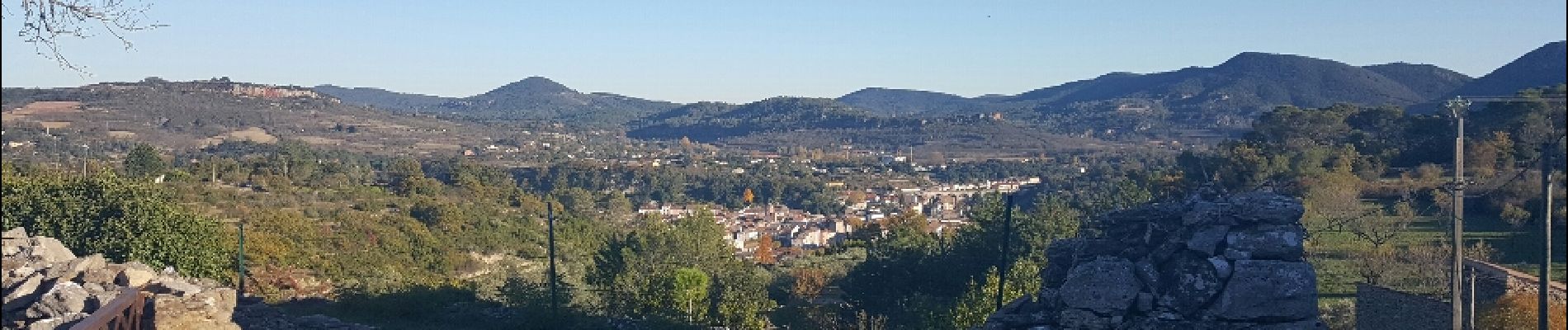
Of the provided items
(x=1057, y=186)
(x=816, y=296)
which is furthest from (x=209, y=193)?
(x=1057, y=186)

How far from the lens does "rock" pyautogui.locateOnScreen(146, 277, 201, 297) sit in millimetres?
12062

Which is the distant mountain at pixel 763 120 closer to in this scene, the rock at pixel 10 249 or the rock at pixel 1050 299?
the rock at pixel 10 249

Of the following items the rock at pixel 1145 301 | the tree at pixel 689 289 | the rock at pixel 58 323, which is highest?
the rock at pixel 1145 301

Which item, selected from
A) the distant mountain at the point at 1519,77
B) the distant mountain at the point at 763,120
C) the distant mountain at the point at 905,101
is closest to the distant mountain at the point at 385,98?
the distant mountain at the point at 763,120

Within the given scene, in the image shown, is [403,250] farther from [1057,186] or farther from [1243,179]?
[1057,186]

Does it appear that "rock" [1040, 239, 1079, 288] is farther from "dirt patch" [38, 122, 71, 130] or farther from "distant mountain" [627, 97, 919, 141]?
"distant mountain" [627, 97, 919, 141]

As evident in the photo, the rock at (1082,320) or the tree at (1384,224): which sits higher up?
the rock at (1082,320)

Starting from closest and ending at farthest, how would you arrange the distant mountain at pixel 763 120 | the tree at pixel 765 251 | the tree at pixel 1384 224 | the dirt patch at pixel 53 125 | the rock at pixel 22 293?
the rock at pixel 22 293 → the tree at pixel 1384 224 → the tree at pixel 765 251 → the dirt patch at pixel 53 125 → the distant mountain at pixel 763 120

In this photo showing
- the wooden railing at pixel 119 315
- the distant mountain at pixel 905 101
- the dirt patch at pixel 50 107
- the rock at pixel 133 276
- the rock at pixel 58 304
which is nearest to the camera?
the wooden railing at pixel 119 315

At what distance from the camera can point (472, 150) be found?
85.6 metres

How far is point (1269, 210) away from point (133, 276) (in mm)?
12845

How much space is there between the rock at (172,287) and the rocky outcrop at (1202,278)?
30.5 feet

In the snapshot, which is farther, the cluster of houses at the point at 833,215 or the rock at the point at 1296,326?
the cluster of houses at the point at 833,215

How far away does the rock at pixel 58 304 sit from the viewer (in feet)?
34.0
